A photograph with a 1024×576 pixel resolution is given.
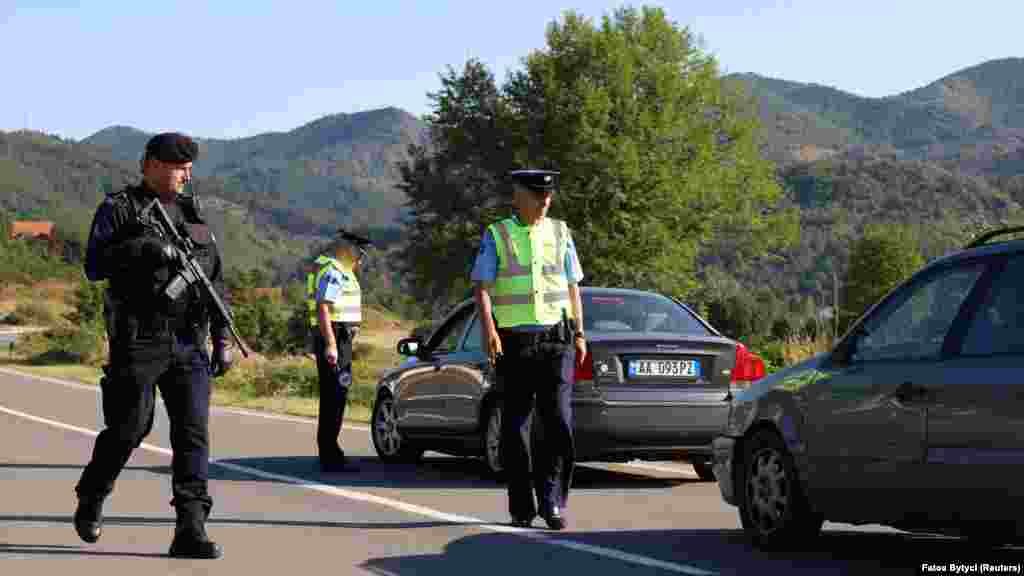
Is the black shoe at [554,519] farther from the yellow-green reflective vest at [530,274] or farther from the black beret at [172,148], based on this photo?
the black beret at [172,148]

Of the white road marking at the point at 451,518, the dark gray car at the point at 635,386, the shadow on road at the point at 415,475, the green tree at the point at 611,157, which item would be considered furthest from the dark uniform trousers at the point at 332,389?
Result: the green tree at the point at 611,157

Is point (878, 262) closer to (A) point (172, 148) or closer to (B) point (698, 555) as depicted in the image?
(B) point (698, 555)

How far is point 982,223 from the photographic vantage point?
63.6 ft

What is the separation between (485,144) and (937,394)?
60505 mm

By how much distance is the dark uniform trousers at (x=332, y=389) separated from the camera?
527 inches

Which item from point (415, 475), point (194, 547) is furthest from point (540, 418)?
point (415, 475)

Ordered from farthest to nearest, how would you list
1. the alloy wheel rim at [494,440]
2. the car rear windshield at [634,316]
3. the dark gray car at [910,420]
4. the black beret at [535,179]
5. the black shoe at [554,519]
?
the alloy wheel rim at [494,440]
the car rear windshield at [634,316]
the black beret at [535,179]
the black shoe at [554,519]
the dark gray car at [910,420]

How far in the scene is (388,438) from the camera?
14414 millimetres

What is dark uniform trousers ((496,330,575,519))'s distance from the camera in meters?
9.46

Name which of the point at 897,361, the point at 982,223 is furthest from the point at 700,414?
the point at 982,223

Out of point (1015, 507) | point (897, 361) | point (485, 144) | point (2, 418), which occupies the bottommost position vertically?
point (2, 418)

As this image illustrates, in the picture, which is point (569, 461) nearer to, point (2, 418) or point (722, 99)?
point (2, 418)

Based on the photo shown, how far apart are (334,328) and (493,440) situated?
2055 millimetres

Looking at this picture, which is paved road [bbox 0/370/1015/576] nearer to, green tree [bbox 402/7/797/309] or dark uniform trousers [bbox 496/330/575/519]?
dark uniform trousers [bbox 496/330/575/519]
